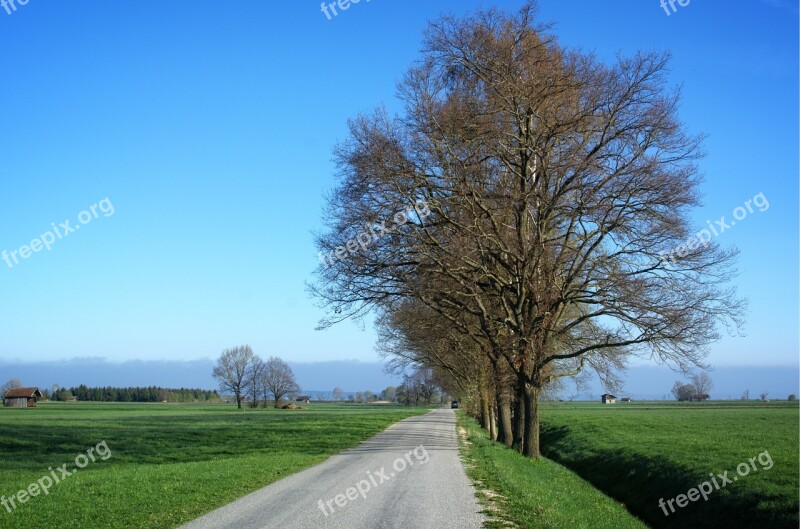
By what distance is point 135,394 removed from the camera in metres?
171

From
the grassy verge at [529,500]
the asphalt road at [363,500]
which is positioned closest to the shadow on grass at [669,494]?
the grassy verge at [529,500]

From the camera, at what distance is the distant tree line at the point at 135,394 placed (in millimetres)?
166125

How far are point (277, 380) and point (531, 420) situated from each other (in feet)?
444

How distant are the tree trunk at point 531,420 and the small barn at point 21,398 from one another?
121 metres

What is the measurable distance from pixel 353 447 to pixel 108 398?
514 ft

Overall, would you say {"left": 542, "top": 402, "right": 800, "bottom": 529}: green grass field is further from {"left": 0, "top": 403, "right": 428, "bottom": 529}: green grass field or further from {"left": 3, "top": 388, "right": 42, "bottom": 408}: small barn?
{"left": 3, "top": 388, "right": 42, "bottom": 408}: small barn

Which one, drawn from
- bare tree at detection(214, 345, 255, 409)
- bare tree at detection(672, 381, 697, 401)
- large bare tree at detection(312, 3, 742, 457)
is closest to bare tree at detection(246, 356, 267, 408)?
bare tree at detection(214, 345, 255, 409)

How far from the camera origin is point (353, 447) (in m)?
29.0

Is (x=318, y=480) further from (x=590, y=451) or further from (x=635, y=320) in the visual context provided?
(x=590, y=451)

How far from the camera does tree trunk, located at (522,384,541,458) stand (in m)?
23.0

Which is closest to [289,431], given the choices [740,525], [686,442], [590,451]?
[590,451]

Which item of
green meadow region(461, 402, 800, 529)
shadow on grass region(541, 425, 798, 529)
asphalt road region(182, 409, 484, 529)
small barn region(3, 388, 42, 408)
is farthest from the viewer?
small barn region(3, 388, 42, 408)

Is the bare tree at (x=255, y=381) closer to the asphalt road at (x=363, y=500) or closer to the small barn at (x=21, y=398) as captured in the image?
the small barn at (x=21, y=398)

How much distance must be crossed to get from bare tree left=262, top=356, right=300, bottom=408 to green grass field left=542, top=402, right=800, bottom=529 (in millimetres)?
114771
